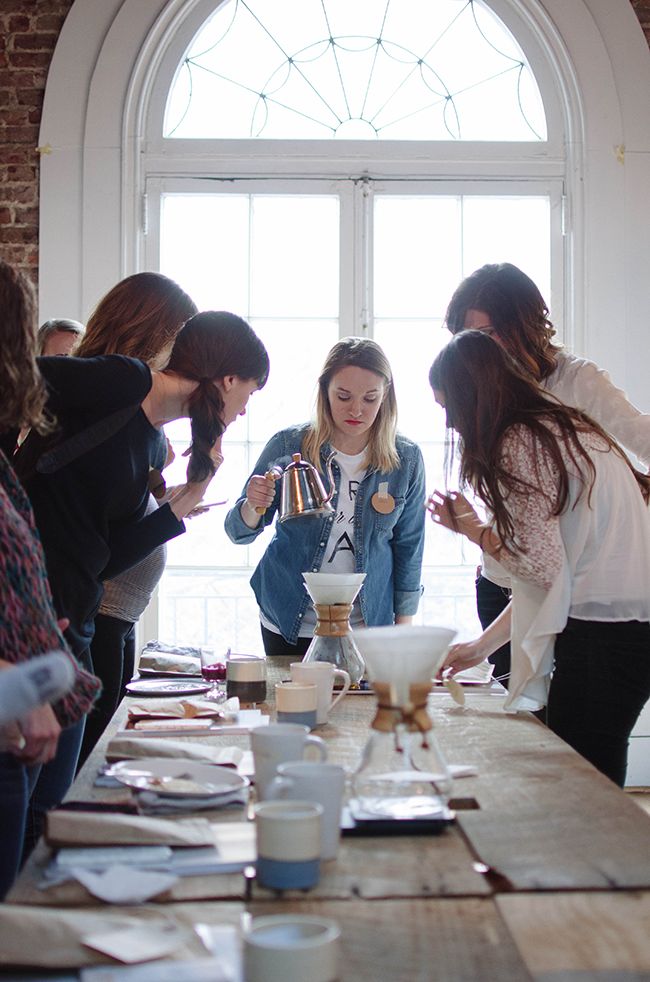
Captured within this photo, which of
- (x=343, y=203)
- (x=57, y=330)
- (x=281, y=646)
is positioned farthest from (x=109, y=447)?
(x=343, y=203)

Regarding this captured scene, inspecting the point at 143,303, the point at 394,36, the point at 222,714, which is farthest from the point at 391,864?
the point at 394,36

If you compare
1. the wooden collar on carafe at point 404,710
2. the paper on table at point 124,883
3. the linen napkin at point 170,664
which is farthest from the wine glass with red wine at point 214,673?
the paper on table at point 124,883

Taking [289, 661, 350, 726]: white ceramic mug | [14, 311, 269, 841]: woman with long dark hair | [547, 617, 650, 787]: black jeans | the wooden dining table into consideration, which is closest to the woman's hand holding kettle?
[14, 311, 269, 841]: woman with long dark hair

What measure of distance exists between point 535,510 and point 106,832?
1.08 m

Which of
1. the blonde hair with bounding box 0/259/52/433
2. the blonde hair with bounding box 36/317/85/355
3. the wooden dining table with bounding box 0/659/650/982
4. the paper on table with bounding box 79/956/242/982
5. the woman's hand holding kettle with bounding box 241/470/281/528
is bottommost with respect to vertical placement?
the wooden dining table with bounding box 0/659/650/982

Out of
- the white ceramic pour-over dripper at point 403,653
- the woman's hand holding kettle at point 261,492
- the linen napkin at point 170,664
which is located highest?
the woman's hand holding kettle at point 261,492

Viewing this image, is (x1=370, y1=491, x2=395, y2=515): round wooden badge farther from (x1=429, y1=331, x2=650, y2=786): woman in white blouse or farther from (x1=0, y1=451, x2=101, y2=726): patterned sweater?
(x1=0, y1=451, x2=101, y2=726): patterned sweater

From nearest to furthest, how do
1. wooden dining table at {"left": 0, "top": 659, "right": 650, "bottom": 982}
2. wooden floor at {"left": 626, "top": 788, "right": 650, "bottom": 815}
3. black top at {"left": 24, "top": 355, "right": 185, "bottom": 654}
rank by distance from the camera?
wooden dining table at {"left": 0, "top": 659, "right": 650, "bottom": 982} < black top at {"left": 24, "top": 355, "right": 185, "bottom": 654} < wooden floor at {"left": 626, "top": 788, "right": 650, "bottom": 815}

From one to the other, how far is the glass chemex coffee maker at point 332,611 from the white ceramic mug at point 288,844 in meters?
1.10

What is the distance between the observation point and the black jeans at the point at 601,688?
2088 mm

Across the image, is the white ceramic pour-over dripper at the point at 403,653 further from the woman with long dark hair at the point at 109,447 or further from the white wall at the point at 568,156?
the white wall at the point at 568,156

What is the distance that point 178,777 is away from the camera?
1.57 metres

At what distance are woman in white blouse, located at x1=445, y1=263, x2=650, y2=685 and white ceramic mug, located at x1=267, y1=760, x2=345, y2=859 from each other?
1.47 meters

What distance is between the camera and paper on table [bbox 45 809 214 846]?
1.29 meters
